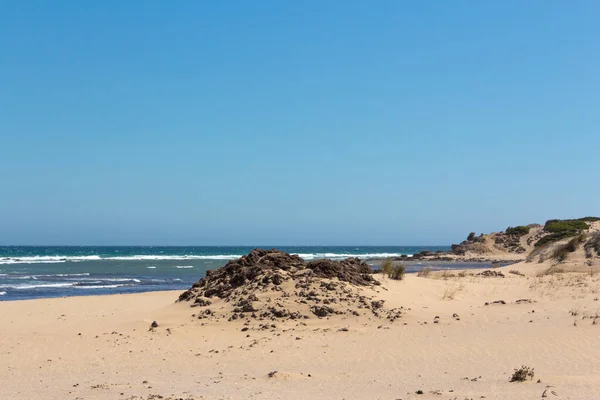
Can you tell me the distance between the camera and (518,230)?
73250mm

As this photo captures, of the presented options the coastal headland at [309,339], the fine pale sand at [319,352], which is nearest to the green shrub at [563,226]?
the coastal headland at [309,339]

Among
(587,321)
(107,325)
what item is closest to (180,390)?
(107,325)

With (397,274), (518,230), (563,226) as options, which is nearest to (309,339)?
(397,274)

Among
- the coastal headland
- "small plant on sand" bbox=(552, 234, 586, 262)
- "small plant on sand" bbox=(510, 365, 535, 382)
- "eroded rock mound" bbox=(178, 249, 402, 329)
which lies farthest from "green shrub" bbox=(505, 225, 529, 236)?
"small plant on sand" bbox=(510, 365, 535, 382)

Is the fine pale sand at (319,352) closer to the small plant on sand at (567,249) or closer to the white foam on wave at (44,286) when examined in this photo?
the white foam on wave at (44,286)

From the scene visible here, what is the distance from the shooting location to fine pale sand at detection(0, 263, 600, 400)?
8641mm

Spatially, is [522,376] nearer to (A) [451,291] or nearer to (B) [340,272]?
(B) [340,272]

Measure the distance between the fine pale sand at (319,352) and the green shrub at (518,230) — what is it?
2199 inches

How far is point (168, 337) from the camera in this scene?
13.8m

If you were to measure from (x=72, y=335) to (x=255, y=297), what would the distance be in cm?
472

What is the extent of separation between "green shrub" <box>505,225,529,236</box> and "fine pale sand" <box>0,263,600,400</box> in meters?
55.9

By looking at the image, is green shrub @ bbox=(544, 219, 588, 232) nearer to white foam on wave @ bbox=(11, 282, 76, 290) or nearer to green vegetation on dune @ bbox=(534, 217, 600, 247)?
green vegetation on dune @ bbox=(534, 217, 600, 247)

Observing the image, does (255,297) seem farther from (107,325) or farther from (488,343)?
(488,343)

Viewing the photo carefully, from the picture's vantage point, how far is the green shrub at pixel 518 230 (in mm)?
72188
